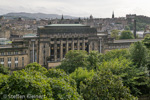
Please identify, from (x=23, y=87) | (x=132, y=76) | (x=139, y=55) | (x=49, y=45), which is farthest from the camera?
(x=49, y=45)

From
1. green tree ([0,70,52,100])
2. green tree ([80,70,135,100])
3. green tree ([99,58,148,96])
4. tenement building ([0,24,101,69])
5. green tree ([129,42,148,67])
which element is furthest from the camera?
tenement building ([0,24,101,69])

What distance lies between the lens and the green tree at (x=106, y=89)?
16.1 meters

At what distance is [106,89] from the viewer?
16.2 metres

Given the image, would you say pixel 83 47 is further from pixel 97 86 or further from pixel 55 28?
pixel 97 86

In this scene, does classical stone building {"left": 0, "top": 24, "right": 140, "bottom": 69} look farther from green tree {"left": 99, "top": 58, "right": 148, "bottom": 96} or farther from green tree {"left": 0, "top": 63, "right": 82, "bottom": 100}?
green tree {"left": 0, "top": 63, "right": 82, "bottom": 100}

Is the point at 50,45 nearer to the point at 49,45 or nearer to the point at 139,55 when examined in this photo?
the point at 49,45

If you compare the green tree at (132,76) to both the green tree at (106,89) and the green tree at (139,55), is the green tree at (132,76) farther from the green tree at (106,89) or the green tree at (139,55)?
the green tree at (106,89)

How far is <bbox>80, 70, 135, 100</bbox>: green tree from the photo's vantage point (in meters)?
16.1

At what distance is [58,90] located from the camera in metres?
14.0

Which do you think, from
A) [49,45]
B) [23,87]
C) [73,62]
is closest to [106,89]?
[23,87]

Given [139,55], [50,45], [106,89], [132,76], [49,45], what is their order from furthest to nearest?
[50,45] < [49,45] < [139,55] < [132,76] < [106,89]

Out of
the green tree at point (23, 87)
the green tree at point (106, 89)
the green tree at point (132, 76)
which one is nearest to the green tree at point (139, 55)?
the green tree at point (132, 76)

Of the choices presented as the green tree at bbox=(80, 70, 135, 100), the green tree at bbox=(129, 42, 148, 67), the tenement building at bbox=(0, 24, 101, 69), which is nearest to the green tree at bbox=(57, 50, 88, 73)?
the green tree at bbox=(129, 42, 148, 67)

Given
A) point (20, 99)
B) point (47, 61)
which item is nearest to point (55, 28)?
point (47, 61)
